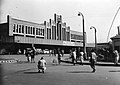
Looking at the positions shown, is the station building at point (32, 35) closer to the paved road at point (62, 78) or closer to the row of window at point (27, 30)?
the row of window at point (27, 30)

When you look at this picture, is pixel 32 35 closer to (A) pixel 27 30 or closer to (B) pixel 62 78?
(A) pixel 27 30

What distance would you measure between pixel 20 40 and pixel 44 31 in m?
19.3

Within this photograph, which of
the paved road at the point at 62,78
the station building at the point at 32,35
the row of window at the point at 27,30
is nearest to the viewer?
the paved road at the point at 62,78

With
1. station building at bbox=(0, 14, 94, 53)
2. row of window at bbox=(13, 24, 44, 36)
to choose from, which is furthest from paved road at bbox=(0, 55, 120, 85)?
row of window at bbox=(13, 24, 44, 36)

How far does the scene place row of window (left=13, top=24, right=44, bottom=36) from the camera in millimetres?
55950

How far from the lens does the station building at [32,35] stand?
48.8 meters

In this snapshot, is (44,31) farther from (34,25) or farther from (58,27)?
(58,27)

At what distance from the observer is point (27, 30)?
2394 inches

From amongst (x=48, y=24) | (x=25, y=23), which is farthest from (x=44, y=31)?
(x=25, y=23)

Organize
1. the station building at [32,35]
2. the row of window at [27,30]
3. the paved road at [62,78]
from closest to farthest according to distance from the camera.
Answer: the paved road at [62,78] < the station building at [32,35] < the row of window at [27,30]

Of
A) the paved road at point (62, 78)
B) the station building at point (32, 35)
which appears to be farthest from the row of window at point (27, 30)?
the paved road at point (62, 78)

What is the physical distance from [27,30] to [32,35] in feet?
9.12

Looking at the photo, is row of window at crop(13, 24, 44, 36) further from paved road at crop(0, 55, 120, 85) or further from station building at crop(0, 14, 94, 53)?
paved road at crop(0, 55, 120, 85)

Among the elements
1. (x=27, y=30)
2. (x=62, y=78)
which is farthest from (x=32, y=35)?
(x=62, y=78)
